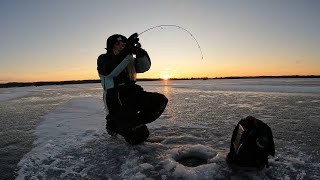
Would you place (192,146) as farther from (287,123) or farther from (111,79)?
(287,123)

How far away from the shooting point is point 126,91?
4.72 metres

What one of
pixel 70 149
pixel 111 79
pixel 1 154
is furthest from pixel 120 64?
pixel 1 154

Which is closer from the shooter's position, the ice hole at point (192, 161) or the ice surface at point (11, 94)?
the ice hole at point (192, 161)

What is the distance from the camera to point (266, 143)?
10.4ft

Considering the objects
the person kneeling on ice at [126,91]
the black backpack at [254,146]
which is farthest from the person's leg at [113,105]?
the black backpack at [254,146]

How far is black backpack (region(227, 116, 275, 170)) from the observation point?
3.17 meters

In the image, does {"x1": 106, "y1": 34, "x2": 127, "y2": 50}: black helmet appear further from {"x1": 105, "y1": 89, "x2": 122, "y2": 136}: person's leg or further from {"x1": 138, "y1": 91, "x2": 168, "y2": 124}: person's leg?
{"x1": 138, "y1": 91, "x2": 168, "y2": 124}: person's leg

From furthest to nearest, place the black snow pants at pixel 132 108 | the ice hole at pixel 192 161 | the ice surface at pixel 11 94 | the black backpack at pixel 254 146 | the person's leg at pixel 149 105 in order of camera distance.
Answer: the ice surface at pixel 11 94
the person's leg at pixel 149 105
the black snow pants at pixel 132 108
the ice hole at pixel 192 161
the black backpack at pixel 254 146

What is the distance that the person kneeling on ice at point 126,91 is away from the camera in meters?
4.42

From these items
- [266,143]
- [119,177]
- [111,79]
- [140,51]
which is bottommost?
[119,177]

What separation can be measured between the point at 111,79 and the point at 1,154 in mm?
1910

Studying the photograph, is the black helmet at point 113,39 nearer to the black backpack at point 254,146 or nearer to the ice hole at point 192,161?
the ice hole at point 192,161

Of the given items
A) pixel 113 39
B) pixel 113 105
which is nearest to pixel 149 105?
pixel 113 105

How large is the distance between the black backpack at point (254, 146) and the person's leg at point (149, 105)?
6.54 ft
